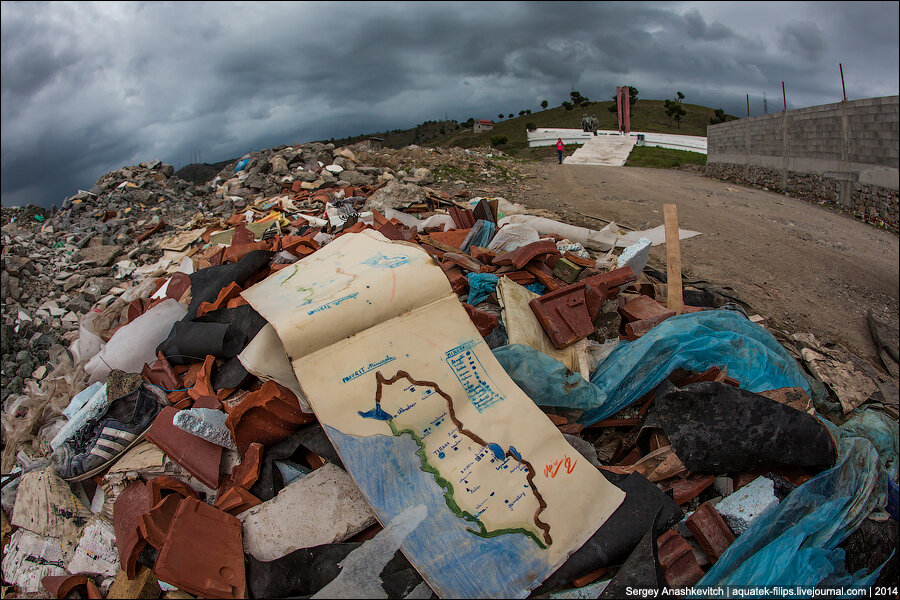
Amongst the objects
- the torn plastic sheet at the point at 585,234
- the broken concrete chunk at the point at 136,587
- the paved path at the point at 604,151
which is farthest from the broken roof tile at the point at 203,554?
the paved path at the point at 604,151

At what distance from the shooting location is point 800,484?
8.64 feet

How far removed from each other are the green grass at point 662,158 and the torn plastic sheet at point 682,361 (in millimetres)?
18958

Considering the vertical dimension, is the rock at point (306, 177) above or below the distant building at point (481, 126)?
below

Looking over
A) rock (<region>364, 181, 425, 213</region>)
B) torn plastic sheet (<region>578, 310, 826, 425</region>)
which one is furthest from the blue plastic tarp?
rock (<region>364, 181, 425, 213</region>)

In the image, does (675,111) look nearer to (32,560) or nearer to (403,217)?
(403,217)

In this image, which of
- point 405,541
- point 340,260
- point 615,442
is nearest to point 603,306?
point 615,442

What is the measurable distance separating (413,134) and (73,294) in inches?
2324

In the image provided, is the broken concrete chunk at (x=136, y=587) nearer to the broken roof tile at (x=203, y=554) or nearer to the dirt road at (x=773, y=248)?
the broken roof tile at (x=203, y=554)

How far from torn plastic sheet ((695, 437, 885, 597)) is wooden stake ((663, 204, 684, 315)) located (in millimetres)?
1753

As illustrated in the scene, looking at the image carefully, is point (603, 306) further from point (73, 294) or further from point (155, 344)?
point (73, 294)

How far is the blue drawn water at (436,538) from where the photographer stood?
6.37 ft

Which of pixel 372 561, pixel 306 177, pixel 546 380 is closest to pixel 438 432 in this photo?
pixel 372 561

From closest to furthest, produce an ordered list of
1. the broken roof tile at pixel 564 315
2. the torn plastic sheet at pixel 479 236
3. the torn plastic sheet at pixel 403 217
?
the broken roof tile at pixel 564 315 < the torn plastic sheet at pixel 479 236 < the torn plastic sheet at pixel 403 217

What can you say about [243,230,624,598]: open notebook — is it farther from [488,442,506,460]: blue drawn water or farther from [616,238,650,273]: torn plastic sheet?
[616,238,650,273]: torn plastic sheet
